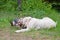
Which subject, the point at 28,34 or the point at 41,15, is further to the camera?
the point at 41,15

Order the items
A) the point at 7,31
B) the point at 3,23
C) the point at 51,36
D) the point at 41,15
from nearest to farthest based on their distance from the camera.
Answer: the point at 51,36
the point at 7,31
the point at 3,23
the point at 41,15

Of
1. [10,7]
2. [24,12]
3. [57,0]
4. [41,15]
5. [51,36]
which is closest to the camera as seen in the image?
[51,36]

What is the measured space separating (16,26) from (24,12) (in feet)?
8.65

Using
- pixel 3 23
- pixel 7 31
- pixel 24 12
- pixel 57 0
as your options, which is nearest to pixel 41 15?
pixel 24 12

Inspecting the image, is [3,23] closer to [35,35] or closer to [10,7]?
[35,35]

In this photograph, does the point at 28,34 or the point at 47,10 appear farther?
the point at 47,10

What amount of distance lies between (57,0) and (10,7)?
3798 mm

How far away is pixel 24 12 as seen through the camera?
8.45 m

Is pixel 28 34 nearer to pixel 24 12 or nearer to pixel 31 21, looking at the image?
pixel 31 21

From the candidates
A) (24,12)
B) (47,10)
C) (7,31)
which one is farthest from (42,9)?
(7,31)

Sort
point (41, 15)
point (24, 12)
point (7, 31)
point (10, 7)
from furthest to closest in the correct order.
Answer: point (10, 7)
point (24, 12)
point (41, 15)
point (7, 31)

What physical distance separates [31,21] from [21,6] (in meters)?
3.27

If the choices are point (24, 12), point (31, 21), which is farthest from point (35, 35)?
point (24, 12)

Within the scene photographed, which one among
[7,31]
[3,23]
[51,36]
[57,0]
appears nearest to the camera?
[51,36]
